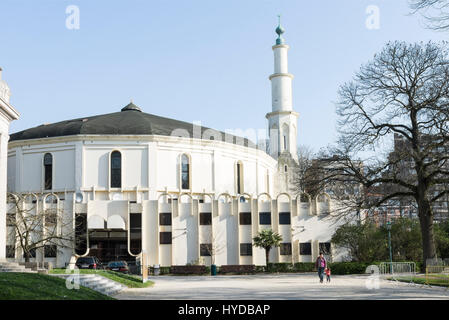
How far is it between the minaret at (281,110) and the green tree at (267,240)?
25531 millimetres

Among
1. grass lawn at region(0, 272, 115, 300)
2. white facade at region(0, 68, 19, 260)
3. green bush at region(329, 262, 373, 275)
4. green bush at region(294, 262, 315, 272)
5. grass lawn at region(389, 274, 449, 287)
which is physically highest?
white facade at region(0, 68, 19, 260)

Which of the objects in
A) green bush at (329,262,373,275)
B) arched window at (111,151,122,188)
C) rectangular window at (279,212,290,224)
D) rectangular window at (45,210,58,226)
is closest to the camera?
green bush at (329,262,373,275)

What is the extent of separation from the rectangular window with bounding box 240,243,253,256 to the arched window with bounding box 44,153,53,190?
20139mm

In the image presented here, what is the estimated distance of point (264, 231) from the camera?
51750 millimetres

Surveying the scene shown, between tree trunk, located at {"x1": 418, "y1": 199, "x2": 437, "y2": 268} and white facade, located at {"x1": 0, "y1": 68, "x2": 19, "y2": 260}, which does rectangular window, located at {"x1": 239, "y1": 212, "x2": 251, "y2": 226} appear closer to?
tree trunk, located at {"x1": 418, "y1": 199, "x2": 437, "y2": 268}

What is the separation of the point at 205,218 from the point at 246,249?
481cm

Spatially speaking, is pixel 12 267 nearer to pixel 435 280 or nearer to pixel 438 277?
pixel 435 280

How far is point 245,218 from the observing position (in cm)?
5525

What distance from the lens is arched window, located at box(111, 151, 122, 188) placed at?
5788 cm

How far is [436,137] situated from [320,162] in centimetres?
757

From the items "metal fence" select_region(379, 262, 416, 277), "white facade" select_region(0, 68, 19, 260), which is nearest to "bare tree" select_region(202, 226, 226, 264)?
"metal fence" select_region(379, 262, 416, 277)

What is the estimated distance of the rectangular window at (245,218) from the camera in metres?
55.2

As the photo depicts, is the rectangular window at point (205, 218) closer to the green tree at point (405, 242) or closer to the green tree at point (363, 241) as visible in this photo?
the green tree at point (363, 241)
